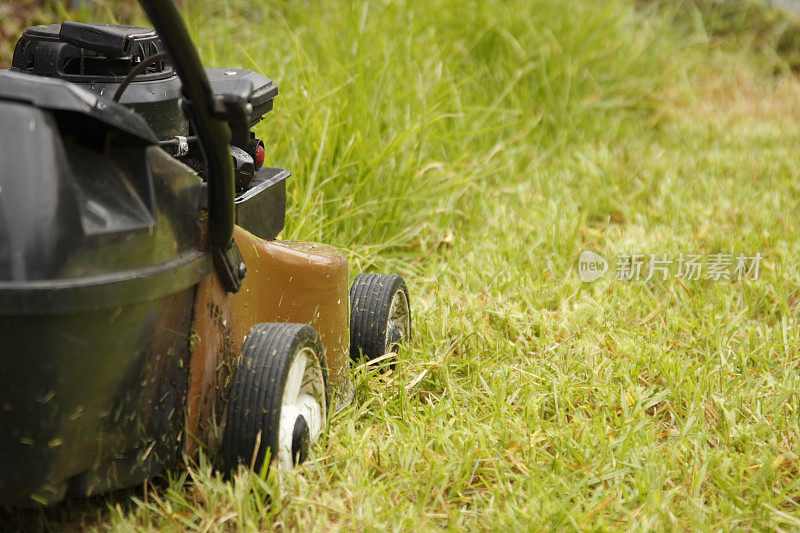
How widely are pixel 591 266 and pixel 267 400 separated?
1491mm

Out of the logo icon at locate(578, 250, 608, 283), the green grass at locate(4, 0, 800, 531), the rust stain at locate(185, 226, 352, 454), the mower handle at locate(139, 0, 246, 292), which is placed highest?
the mower handle at locate(139, 0, 246, 292)

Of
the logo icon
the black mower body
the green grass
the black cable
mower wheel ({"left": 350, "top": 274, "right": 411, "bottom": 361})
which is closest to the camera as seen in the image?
the black mower body

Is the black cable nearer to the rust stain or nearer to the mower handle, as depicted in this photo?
the mower handle

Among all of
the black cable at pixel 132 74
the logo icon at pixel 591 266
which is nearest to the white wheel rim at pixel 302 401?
the black cable at pixel 132 74

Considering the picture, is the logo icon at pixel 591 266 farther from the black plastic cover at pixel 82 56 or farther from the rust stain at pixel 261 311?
the black plastic cover at pixel 82 56

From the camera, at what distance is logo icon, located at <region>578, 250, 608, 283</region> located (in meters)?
2.50

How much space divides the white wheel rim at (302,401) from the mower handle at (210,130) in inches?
7.0

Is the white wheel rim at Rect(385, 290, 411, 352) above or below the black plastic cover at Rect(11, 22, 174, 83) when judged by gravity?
below

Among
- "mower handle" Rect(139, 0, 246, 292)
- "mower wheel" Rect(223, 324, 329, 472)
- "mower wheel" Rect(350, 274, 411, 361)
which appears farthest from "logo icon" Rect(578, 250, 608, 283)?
"mower handle" Rect(139, 0, 246, 292)

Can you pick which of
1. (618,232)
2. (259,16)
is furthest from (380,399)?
(259,16)

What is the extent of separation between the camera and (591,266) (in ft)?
8.44

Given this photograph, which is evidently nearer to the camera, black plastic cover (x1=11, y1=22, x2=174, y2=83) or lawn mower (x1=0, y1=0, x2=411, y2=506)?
lawn mower (x1=0, y1=0, x2=411, y2=506)

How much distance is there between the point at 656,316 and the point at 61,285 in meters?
1.61

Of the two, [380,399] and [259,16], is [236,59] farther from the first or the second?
[380,399]
